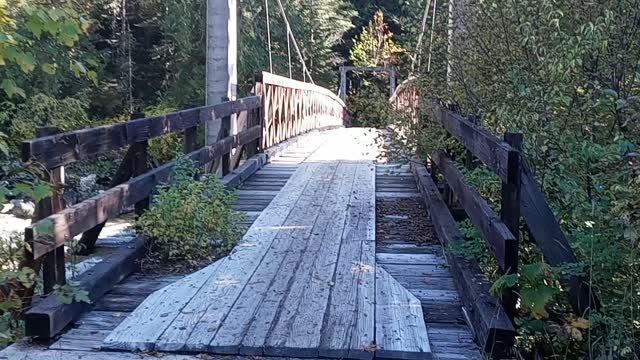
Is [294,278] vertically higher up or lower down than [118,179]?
lower down

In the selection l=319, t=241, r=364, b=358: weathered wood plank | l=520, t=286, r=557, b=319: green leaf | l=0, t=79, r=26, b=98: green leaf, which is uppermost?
l=0, t=79, r=26, b=98: green leaf

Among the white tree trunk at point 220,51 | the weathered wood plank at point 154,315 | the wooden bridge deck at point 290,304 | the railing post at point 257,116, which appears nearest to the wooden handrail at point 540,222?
the wooden bridge deck at point 290,304

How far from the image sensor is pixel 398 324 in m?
2.96

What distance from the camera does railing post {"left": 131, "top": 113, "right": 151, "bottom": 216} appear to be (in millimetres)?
4023

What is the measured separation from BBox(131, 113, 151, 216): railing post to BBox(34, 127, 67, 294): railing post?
38.9 inches

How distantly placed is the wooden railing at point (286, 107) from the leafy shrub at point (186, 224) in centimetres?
391

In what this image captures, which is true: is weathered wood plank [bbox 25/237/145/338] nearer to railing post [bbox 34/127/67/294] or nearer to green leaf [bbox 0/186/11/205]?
railing post [bbox 34/127/67/294]

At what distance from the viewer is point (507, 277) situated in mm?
2496

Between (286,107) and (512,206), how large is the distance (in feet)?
24.4

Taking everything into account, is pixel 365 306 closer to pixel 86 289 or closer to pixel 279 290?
pixel 279 290

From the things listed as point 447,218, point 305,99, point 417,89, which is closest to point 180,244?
point 447,218

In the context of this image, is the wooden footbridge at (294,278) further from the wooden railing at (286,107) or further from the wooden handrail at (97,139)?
the wooden railing at (286,107)

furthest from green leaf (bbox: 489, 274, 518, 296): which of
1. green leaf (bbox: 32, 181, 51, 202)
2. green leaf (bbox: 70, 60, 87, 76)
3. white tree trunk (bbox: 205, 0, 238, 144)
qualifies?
white tree trunk (bbox: 205, 0, 238, 144)

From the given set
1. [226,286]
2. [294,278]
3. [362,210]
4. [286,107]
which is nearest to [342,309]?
[294,278]
